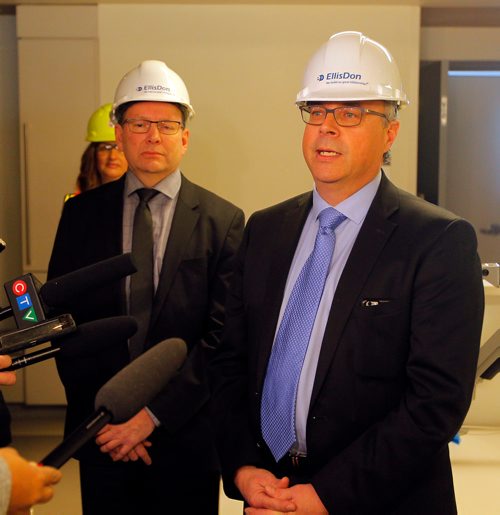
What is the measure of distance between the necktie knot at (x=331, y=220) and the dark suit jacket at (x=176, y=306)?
608 mm

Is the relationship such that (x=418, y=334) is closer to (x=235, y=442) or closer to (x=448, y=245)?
(x=448, y=245)

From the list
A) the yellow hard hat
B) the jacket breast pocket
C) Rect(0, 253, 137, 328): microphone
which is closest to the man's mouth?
the jacket breast pocket

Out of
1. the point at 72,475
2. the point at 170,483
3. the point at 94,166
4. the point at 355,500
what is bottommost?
the point at 72,475

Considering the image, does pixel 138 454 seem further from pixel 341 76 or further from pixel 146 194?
pixel 341 76

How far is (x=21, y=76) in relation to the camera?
4953mm

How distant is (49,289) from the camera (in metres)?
1.37

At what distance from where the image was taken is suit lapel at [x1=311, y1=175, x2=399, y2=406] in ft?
5.28

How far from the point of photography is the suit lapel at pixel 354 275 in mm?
1610

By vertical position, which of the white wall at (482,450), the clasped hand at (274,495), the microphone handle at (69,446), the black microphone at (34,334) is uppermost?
the black microphone at (34,334)

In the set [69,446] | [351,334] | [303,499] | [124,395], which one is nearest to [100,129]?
[351,334]

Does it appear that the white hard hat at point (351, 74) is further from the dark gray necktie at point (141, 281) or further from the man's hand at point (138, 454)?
the man's hand at point (138, 454)

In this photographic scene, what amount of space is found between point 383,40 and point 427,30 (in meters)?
0.75

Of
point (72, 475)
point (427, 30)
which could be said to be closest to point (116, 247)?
point (72, 475)

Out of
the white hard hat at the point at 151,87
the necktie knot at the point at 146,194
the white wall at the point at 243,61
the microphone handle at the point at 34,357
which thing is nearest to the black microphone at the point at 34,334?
the microphone handle at the point at 34,357
